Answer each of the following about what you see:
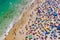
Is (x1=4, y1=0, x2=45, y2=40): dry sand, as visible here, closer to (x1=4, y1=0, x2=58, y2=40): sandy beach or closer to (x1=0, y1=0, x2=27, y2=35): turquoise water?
(x1=4, y1=0, x2=58, y2=40): sandy beach

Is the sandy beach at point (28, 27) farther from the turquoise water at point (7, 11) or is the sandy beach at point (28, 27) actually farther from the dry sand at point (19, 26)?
the turquoise water at point (7, 11)

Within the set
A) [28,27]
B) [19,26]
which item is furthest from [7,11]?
[28,27]

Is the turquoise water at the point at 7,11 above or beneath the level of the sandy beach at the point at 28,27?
above

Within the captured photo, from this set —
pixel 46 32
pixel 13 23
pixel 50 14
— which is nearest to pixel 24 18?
pixel 13 23

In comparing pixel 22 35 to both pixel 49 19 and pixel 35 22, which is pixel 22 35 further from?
pixel 49 19

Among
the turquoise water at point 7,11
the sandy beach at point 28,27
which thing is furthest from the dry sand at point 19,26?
the turquoise water at point 7,11

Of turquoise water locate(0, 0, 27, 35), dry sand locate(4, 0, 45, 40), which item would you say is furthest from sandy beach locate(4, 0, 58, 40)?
turquoise water locate(0, 0, 27, 35)

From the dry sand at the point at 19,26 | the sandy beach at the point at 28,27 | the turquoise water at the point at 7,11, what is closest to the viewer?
the sandy beach at the point at 28,27

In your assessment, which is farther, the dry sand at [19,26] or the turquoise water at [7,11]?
the turquoise water at [7,11]

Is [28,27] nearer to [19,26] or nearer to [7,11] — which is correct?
[19,26]
